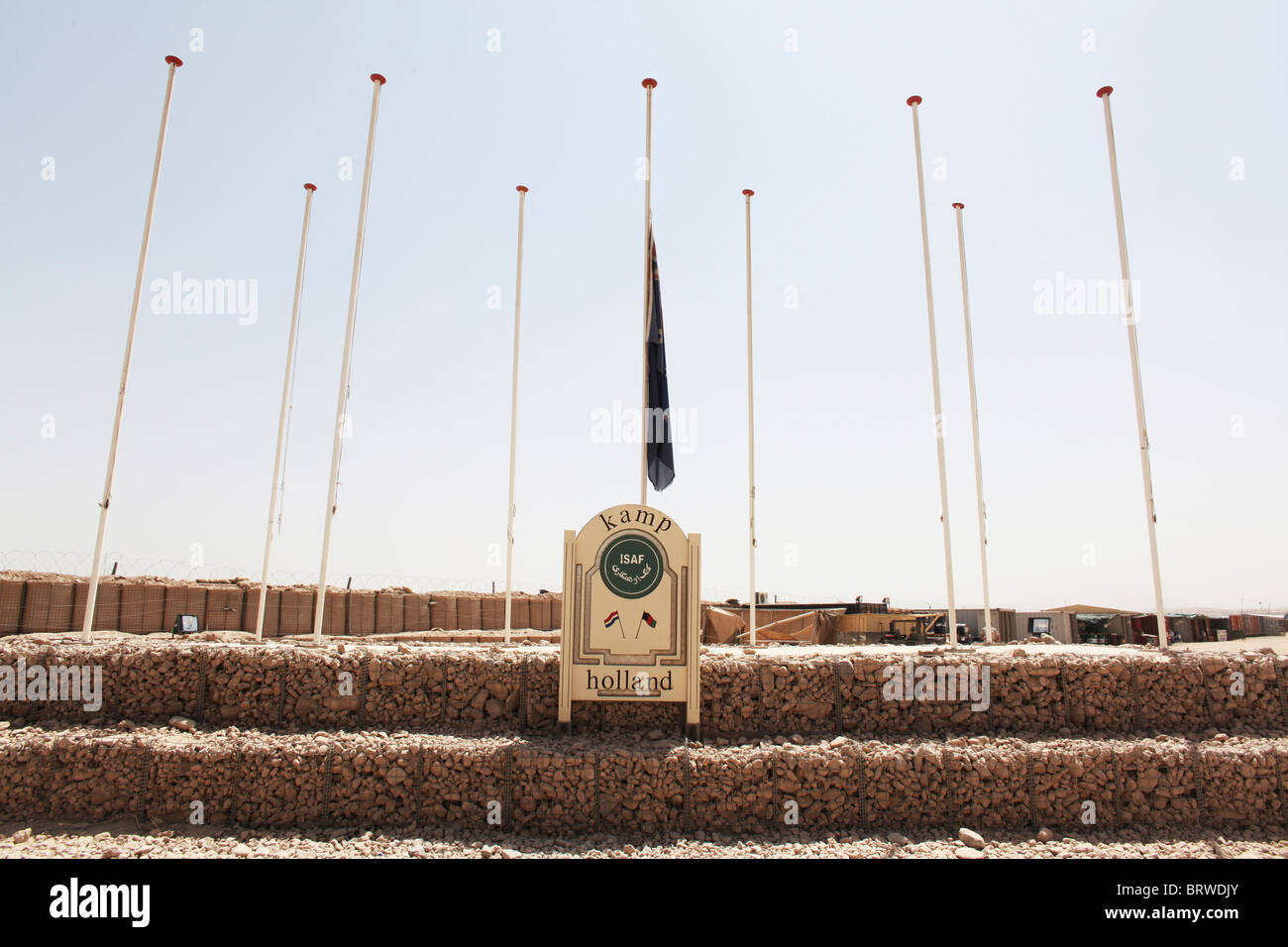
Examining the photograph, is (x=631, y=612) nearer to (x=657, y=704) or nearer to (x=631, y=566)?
(x=631, y=566)

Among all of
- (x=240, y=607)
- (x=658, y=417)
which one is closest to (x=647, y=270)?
(x=658, y=417)

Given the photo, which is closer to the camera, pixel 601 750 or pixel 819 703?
pixel 601 750

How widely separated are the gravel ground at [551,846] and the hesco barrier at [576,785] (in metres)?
0.22

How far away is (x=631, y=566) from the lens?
10930mm

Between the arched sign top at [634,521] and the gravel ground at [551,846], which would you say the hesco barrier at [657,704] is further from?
the arched sign top at [634,521]

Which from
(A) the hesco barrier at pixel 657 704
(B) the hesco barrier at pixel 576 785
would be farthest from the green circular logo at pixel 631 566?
(B) the hesco barrier at pixel 576 785

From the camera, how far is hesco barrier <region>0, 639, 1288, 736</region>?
36.0 ft

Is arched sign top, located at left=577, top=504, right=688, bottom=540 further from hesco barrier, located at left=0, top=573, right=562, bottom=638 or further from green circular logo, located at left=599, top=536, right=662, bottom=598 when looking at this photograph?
hesco barrier, located at left=0, top=573, right=562, bottom=638

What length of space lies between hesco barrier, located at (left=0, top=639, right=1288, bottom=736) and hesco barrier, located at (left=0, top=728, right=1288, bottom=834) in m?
0.64

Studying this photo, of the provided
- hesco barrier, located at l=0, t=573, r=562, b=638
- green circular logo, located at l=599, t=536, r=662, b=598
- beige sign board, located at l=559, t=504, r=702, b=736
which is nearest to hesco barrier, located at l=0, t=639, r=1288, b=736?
beige sign board, located at l=559, t=504, r=702, b=736

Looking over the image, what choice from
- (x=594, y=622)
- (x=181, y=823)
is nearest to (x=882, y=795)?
(x=594, y=622)

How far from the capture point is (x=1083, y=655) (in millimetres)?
11797
